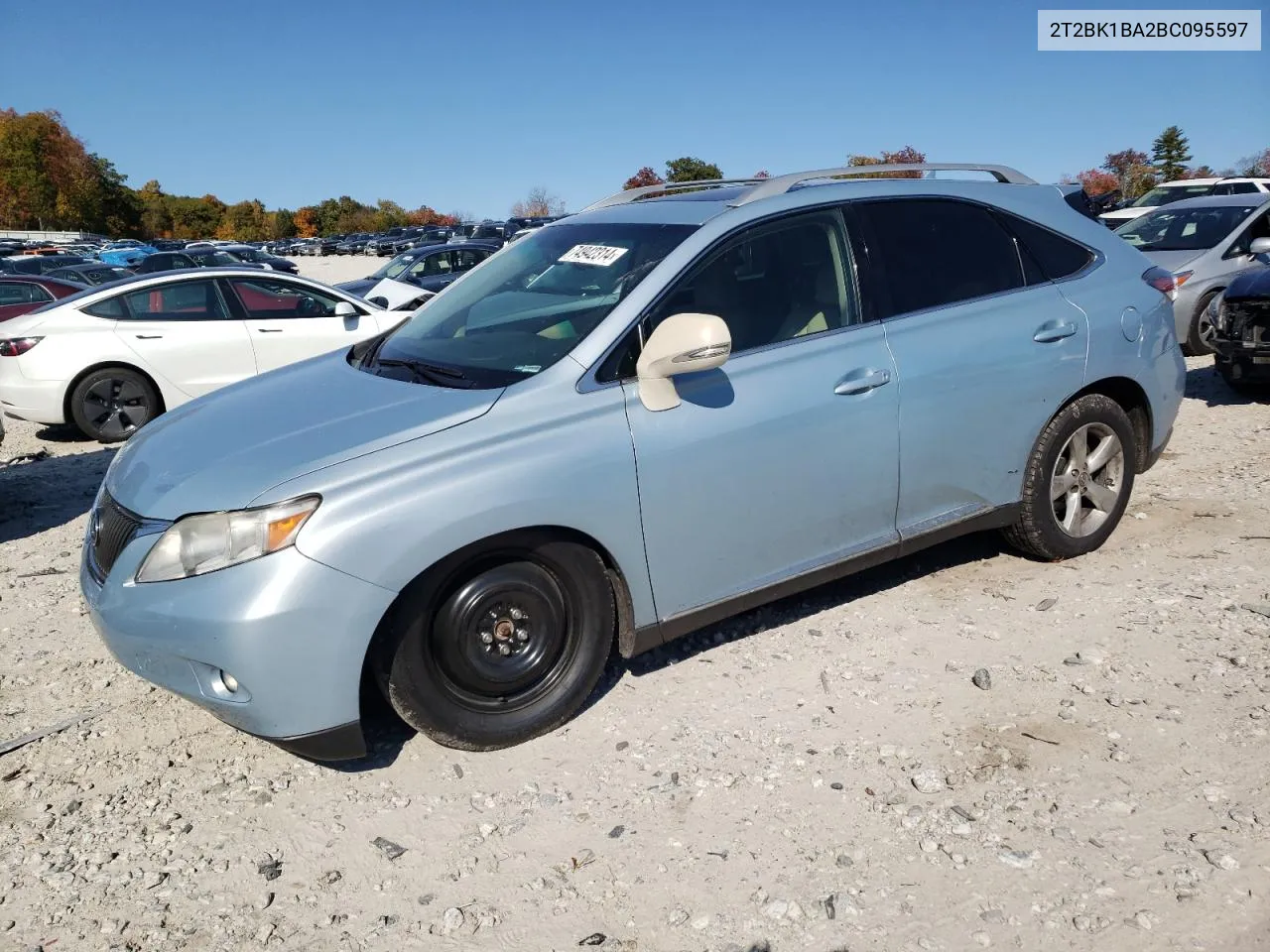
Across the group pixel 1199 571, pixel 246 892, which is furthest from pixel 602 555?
pixel 1199 571

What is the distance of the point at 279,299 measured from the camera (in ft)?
31.3

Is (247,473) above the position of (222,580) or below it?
above

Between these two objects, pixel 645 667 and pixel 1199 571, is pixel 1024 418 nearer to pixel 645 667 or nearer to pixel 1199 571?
pixel 1199 571

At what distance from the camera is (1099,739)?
345 cm

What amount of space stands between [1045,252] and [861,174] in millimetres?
936

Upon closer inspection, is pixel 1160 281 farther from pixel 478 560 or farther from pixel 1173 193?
pixel 1173 193

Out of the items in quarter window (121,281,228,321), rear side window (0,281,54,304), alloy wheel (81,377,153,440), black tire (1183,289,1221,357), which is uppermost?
rear side window (0,281,54,304)

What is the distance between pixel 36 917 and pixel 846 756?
2453mm

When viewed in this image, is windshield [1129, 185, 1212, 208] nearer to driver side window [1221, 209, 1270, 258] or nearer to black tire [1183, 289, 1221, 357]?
driver side window [1221, 209, 1270, 258]

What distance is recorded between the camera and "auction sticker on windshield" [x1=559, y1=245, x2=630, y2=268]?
4031 mm

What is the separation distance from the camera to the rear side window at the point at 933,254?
13.7ft

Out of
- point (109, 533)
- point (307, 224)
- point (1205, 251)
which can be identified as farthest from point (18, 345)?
point (307, 224)

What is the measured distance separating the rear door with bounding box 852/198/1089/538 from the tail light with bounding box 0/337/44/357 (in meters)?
7.62

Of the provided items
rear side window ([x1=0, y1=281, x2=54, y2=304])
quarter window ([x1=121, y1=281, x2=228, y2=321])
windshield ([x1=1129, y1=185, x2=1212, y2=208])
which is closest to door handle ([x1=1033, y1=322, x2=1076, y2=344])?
quarter window ([x1=121, y1=281, x2=228, y2=321])
